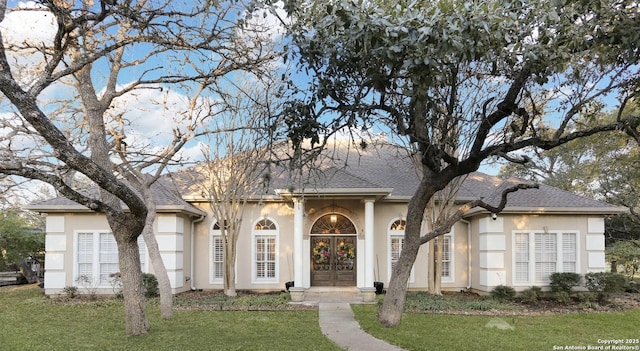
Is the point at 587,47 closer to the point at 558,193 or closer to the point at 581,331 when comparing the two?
the point at 581,331

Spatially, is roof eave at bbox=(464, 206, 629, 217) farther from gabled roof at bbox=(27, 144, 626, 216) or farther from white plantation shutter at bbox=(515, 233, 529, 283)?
white plantation shutter at bbox=(515, 233, 529, 283)

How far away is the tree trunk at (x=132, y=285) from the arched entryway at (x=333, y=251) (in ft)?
27.8

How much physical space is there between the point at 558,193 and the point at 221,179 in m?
11.5

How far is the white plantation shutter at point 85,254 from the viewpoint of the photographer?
15.1 metres

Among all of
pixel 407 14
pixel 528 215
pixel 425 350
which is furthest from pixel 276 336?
pixel 528 215

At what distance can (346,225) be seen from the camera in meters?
16.6

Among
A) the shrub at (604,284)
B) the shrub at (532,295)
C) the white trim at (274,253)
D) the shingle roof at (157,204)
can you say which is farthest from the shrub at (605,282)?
the shingle roof at (157,204)

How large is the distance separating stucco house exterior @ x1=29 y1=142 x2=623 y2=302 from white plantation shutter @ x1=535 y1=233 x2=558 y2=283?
0.11ft

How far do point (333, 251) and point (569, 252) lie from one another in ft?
25.4

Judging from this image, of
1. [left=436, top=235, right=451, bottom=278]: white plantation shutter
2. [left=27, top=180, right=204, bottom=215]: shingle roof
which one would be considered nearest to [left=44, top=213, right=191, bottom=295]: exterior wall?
[left=27, top=180, right=204, bottom=215]: shingle roof

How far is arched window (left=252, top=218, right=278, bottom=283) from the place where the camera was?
54.1 feet

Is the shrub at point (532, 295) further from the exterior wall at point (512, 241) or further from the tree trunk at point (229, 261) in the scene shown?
the tree trunk at point (229, 261)

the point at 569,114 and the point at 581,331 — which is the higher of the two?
the point at 569,114

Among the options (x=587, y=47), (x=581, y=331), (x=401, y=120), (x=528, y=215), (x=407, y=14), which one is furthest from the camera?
(x=528, y=215)
